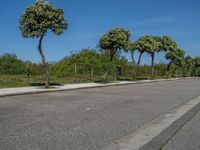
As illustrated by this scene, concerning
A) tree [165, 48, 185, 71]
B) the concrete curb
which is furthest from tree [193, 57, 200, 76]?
the concrete curb

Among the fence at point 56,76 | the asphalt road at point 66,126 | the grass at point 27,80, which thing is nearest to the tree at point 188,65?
the fence at point 56,76

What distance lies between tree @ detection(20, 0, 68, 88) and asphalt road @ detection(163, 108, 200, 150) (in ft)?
41.3

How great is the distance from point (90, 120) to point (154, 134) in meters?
2.08

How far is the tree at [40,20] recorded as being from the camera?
19188 mm

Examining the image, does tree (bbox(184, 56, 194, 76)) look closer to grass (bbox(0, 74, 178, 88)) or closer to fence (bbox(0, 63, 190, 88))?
fence (bbox(0, 63, 190, 88))

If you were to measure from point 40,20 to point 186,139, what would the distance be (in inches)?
562

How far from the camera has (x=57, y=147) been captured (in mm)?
5719

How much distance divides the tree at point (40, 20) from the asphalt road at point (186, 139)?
41.3ft

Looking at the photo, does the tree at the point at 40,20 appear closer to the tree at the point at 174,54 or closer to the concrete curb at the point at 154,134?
the concrete curb at the point at 154,134

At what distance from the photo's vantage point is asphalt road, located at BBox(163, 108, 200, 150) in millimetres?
5926

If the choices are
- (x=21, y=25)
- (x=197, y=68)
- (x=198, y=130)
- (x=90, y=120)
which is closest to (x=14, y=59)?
(x=21, y=25)

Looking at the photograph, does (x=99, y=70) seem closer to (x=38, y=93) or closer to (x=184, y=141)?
(x=38, y=93)

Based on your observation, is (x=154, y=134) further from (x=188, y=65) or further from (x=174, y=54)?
(x=188, y=65)

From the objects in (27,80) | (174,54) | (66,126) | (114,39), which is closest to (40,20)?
(27,80)
